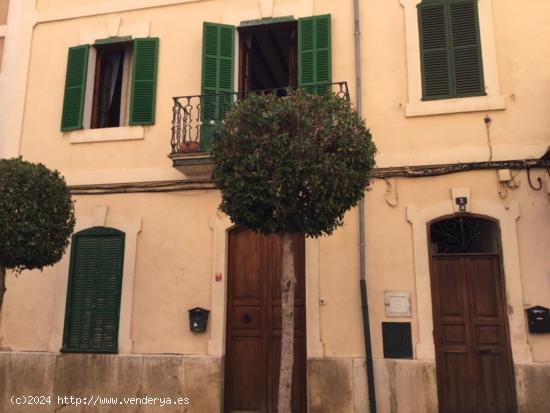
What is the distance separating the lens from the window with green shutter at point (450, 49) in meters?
7.48

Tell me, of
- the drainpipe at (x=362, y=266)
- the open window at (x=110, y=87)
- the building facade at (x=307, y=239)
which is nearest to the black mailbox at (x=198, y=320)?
the building facade at (x=307, y=239)

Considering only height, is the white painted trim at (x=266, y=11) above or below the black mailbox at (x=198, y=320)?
above

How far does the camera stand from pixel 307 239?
7574mm

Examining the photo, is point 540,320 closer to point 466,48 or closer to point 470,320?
point 470,320

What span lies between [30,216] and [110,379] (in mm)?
2831

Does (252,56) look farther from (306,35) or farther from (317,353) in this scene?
(317,353)

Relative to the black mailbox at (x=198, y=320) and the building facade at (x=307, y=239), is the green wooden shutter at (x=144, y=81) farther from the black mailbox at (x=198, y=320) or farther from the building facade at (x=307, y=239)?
the black mailbox at (x=198, y=320)

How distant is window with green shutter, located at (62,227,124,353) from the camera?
25.8ft

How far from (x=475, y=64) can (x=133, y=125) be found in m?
5.37

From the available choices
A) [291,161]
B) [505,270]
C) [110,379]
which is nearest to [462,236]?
[505,270]

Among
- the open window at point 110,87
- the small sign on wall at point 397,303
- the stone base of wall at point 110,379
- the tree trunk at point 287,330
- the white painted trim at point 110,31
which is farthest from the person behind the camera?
the open window at point 110,87

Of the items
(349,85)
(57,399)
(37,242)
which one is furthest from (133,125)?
(57,399)

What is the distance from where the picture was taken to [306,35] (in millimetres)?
8055

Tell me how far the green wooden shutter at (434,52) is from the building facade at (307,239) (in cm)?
2
